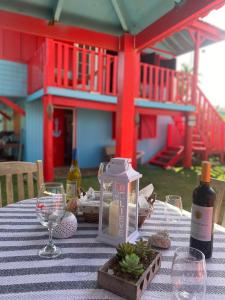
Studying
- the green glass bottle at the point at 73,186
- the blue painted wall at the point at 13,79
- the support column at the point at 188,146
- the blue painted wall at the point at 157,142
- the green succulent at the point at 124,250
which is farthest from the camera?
the blue painted wall at the point at 157,142

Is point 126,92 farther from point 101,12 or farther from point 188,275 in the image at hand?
Answer: point 188,275

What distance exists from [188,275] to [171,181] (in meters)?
5.18

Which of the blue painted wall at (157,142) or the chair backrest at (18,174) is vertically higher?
the blue painted wall at (157,142)

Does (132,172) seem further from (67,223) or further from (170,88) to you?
(170,88)

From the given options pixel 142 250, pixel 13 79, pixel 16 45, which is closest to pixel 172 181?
pixel 13 79

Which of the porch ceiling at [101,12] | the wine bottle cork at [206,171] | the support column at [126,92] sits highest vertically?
the porch ceiling at [101,12]

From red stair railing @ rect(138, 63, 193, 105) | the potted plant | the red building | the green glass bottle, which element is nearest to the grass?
the red building

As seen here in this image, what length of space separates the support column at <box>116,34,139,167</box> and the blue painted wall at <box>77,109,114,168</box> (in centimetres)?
426

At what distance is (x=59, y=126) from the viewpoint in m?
7.64

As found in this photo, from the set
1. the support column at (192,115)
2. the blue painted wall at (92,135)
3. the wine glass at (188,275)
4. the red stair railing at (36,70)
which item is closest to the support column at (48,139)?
the red stair railing at (36,70)

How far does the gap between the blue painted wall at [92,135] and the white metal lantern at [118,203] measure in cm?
629

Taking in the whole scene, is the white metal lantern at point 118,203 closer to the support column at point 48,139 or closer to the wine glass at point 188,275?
the wine glass at point 188,275

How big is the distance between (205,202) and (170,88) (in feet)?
21.5

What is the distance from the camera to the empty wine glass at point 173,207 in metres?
1.32
